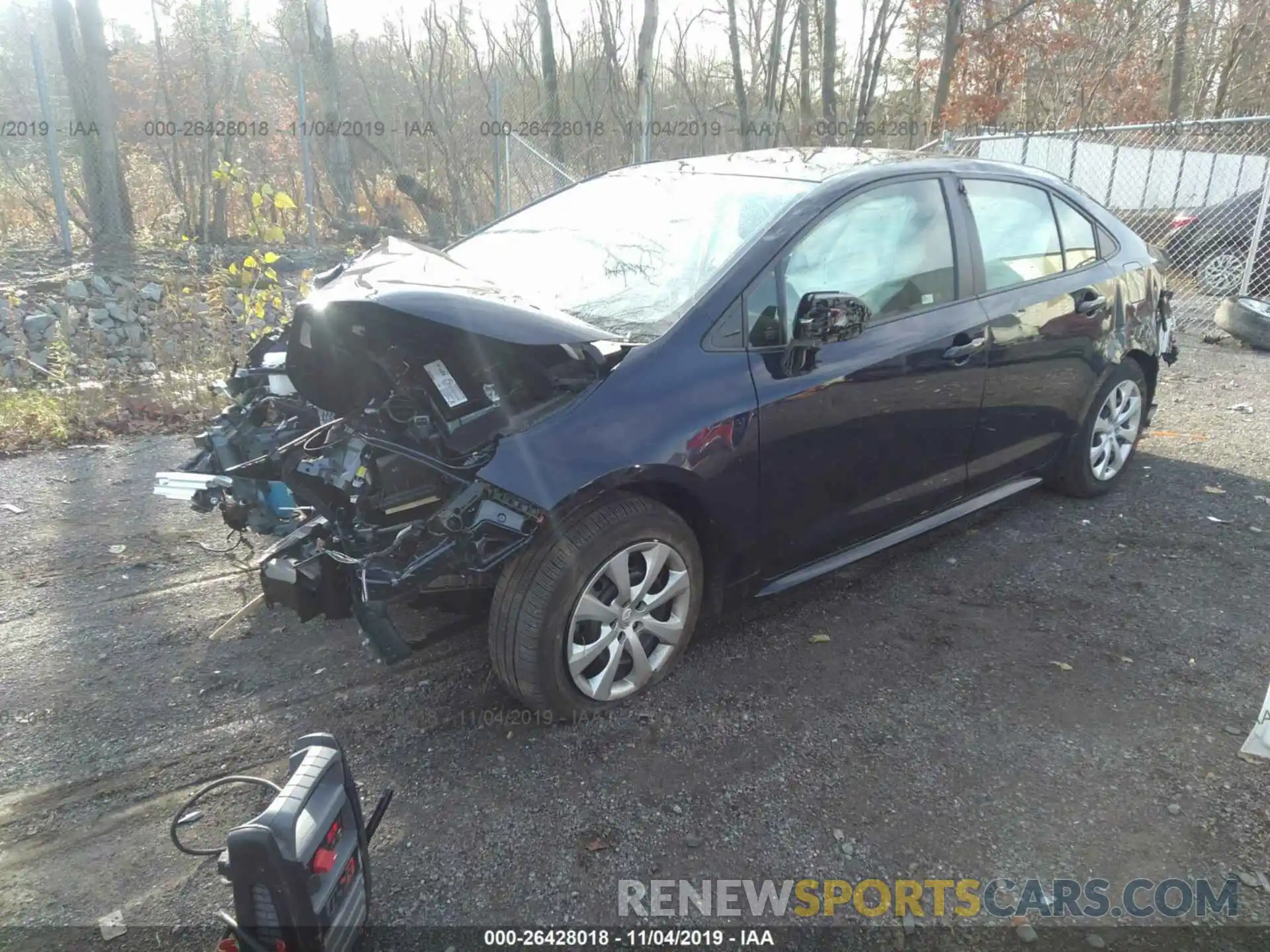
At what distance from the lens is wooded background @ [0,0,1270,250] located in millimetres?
11016

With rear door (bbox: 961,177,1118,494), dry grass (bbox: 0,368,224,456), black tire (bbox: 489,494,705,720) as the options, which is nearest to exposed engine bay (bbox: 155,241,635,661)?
black tire (bbox: 489,494,705,720)

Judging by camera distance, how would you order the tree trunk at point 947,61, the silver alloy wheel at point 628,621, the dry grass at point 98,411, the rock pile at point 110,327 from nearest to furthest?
the silver alloy wheel at point 628,621 → the dry grass at point 98,411 → the rock pile at point 110,327 → the tree trunk at point 947,61

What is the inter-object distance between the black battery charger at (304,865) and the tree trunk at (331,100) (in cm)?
1193

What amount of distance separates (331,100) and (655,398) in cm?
1154

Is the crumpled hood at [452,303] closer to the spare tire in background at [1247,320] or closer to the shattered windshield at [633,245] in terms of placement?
the shattered windshield at [633,245]

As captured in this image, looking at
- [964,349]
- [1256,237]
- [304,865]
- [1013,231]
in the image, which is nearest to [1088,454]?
[1013,231]

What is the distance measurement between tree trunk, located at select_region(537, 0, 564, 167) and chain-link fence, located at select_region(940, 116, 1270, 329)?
17.5 ft

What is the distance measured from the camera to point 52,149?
930cm

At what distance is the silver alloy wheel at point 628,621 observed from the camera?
2.78 metres

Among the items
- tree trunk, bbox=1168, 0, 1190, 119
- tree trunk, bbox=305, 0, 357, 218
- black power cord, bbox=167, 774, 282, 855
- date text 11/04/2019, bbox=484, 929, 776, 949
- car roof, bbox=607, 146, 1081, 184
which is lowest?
date text 11/04/2019, bbox=484, 929, 776, 949

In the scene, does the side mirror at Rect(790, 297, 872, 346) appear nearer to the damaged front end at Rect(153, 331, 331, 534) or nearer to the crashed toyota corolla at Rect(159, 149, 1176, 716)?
the crashed toyota corolla at Rect(159, 149, 1176, 716)

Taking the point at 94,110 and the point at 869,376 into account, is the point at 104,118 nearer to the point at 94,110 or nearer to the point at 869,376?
the point at 94,110

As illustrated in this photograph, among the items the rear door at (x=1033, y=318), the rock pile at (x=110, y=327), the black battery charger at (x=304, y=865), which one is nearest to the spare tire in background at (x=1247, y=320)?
the rear door at (x=1033, y=318)

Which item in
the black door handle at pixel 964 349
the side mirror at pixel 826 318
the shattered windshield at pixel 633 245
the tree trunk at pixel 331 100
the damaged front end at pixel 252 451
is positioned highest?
the tree trunk at pixel 331 100
